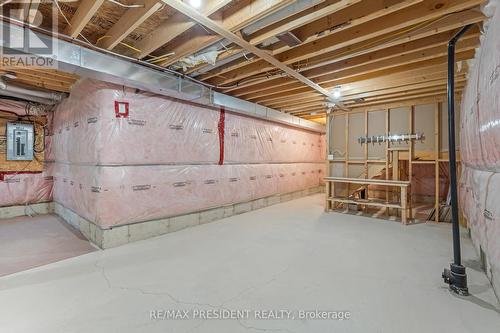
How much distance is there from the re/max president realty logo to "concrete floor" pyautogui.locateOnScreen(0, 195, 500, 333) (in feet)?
6.93

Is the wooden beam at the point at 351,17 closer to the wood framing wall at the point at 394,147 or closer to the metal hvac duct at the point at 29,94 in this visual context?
the wood framing wall at the point at 394,147

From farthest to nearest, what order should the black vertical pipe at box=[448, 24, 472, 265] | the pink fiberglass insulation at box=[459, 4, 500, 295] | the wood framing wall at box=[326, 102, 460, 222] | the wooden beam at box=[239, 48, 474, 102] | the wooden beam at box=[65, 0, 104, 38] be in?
the wood framing wall at box=[326, 102, 460, 222]
the wooden beam at box=[239, 48, 474, 102]
the black vertical pipe at box=[448, 24, 472, 265]
the wooden beam at box=[65, 0, 104, 38]
the pink fiberglass insulation at box=[459, 4, 500, 295]

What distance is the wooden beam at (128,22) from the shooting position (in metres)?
1.94

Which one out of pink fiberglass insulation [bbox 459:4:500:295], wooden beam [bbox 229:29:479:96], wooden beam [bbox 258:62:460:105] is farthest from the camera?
wooden beam [bbox 258:62:460:105]

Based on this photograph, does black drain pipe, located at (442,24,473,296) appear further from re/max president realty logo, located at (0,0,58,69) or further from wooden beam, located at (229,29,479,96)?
re/max president realty logo, located at (0,0,58,69)

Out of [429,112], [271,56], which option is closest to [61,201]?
[271,56]

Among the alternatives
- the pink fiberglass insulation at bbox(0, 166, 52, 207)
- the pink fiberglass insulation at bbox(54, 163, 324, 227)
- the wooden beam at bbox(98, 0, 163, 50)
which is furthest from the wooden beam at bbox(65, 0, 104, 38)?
the pink fiberglass insulation at bbox(0, 166, 52, 207)

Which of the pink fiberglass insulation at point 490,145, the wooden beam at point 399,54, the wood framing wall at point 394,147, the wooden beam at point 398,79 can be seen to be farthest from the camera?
the wood framing wall at point 394,147

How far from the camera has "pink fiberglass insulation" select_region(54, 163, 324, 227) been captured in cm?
304

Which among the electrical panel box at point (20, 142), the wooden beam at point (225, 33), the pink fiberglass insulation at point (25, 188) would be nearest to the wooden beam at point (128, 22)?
the wooden beam at point (225, 33)

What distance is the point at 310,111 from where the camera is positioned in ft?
19.7

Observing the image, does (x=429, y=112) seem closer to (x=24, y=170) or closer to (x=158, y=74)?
(x=158, y=74)

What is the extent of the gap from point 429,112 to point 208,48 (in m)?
4.32

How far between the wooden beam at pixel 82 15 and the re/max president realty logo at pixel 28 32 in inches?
5.5
